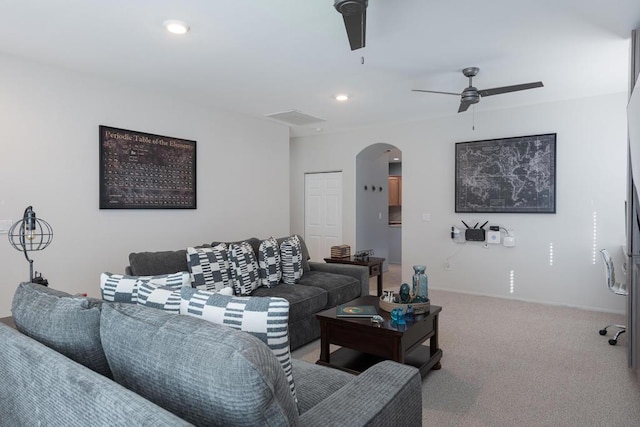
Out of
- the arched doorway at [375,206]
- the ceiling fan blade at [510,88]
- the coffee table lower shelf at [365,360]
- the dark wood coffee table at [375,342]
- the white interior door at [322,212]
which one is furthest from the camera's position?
the white interior door at [322,212]

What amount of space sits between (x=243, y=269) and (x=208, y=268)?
345mm

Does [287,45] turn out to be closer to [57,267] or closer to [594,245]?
[57,267]

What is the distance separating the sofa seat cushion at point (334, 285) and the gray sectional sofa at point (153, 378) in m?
2.14

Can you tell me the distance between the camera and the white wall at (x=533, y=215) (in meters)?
4.49

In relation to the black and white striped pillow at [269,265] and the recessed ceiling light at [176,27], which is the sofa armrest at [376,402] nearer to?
the black and white striped pillow at [269,265]

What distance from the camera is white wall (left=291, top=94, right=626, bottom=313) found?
177 inches

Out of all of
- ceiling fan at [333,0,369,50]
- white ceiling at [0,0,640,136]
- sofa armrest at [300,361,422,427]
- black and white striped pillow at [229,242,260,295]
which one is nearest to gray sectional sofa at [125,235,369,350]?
black and white striped pillow at [229,242,260,295]

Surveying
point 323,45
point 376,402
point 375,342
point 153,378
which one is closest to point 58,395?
point 153,378

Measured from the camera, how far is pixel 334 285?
12.6 ft

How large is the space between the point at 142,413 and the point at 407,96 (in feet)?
14.4

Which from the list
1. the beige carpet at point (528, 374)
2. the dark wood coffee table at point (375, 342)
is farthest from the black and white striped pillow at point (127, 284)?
the beige carpet at point (528, 374)

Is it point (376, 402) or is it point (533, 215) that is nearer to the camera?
point (376, 402)

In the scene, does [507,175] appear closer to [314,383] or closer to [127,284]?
[314,383]

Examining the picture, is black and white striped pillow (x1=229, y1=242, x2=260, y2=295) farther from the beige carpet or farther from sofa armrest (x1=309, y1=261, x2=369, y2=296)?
sofa armrest (x1=309, y1=261, x2=369, y2=296)
